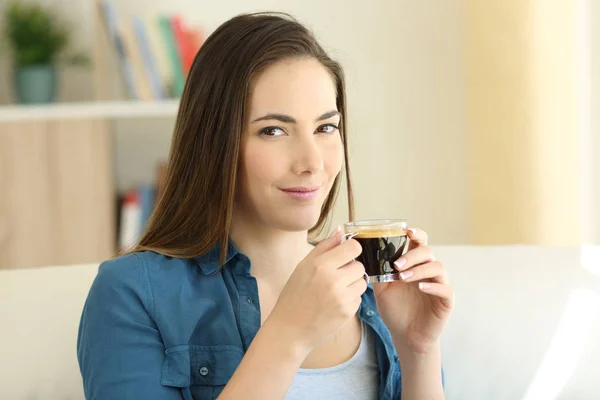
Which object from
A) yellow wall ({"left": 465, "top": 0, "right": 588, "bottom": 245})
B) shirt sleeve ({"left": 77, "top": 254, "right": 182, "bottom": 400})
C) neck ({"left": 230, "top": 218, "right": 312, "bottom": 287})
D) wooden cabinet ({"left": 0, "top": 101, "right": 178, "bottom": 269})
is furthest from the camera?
wooden cabinet ({"left": 0, "top": 101, "right": 178, "bottom": 269})

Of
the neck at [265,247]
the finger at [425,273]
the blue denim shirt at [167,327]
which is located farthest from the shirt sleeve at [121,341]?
the finger at [425,273]

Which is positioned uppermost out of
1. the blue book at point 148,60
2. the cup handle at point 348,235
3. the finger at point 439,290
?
the blue book at point 148,60

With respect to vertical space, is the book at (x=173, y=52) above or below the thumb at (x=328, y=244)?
above

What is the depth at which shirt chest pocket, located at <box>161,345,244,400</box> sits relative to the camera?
1.56 metres

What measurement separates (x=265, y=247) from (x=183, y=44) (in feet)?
7.06

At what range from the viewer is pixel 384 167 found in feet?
13.9

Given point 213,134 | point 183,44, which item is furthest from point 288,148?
point 183,44

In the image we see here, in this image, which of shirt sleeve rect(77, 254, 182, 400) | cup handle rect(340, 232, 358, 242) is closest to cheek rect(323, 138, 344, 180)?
cup handle rect(340, 232, 358, 242)

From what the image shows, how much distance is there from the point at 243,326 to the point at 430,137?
2.71 m

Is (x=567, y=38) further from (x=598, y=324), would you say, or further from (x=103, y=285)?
(x=103, y=285)

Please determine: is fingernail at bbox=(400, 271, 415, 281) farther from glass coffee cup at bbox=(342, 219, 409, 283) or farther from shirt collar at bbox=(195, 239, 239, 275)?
shirt collar at bbox=(195, 239, 239, 275)

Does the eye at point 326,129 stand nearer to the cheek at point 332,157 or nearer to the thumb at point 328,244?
the cheek at point 332,157

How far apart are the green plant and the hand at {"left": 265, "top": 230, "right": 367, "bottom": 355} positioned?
2664 millimetres

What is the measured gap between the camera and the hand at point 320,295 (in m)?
1.37
